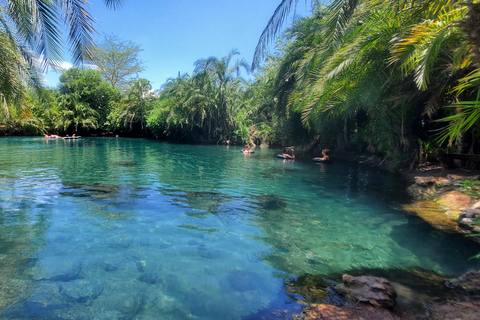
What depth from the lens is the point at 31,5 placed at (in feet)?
15.5

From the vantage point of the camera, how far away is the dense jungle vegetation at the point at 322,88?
5.62m

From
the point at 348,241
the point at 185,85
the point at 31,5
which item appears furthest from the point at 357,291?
the point at 185,85

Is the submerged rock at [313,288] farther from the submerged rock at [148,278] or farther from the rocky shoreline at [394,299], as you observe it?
the submerged rock at [148,278]

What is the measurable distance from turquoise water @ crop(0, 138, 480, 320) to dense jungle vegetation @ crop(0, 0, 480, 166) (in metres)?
2.38


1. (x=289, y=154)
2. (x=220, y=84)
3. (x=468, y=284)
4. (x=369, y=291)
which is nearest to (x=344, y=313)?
(x=369, y=291)

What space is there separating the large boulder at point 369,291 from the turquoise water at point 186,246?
2.23 feet

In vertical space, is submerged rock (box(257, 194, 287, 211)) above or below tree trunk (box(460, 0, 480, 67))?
below

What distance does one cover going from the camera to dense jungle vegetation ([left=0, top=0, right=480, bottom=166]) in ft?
18.5

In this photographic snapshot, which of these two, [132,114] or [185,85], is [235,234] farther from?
[132,114]

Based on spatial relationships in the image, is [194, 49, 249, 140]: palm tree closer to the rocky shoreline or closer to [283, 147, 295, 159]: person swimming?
[283, 147, 295, 159]: person swimming

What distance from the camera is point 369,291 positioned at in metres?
3.37

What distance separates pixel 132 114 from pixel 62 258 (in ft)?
140

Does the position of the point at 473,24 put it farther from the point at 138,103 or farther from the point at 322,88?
the point at 138,103

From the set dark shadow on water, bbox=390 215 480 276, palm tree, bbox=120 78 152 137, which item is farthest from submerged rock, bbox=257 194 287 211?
palm tree, bbox=120 78 152 137
